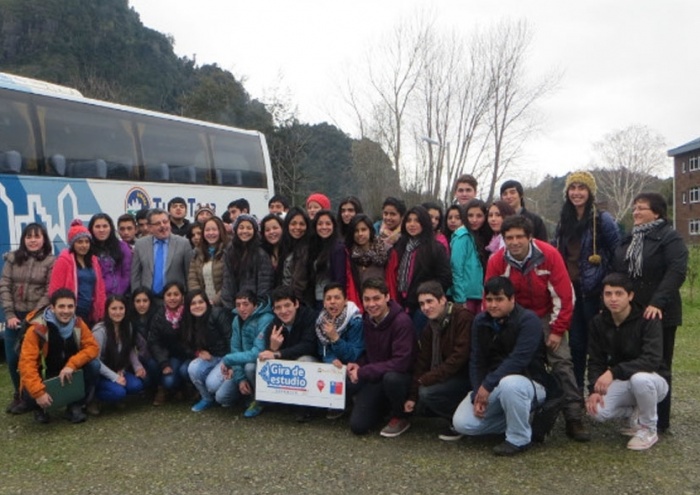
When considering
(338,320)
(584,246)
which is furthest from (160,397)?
(584,246)

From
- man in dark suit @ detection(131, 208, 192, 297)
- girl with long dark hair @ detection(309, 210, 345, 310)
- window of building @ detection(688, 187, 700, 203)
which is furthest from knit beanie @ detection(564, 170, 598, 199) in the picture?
window of building @ detection(688, 187, 700, 203)

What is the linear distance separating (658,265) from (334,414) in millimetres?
2775

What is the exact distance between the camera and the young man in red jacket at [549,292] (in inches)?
179

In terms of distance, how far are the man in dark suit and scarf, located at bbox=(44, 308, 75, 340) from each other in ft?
3.32

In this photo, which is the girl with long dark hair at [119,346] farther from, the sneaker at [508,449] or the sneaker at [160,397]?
the sneaker at [508,449]

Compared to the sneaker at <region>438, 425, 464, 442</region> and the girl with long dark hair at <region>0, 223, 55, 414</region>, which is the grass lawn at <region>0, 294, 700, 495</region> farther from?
the girl with long dark hair at <region>0, 223, 55, 414</region>

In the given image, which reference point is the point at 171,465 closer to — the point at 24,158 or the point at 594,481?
the point at 594,481

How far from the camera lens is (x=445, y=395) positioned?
4.64 meters

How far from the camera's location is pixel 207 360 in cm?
551

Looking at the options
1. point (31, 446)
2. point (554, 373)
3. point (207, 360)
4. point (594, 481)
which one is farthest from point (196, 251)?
point (594, 481)

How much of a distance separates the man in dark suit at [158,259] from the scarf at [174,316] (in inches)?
18.3

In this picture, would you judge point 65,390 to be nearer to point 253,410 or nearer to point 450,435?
point 253,410

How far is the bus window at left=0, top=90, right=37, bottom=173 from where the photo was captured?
7.57 meters

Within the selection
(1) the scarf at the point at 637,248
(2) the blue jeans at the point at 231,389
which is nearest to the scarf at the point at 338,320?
(2) the blue jeans at the point at 231,389
